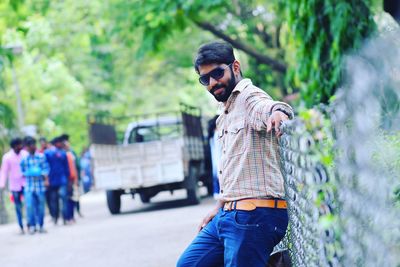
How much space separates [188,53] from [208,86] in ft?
83.1

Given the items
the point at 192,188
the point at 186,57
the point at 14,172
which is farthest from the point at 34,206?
the point at 186,57

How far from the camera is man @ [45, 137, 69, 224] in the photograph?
59.1 ft

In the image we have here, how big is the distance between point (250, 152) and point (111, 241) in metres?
9.62

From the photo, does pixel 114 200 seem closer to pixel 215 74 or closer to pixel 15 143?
pixel 15 143

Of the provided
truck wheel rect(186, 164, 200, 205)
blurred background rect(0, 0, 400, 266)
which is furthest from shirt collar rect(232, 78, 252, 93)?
truck wheel rect(186, 164, 200, 205)

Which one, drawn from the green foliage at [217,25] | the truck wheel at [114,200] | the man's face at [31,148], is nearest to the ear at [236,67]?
the green foliage at [217,25]

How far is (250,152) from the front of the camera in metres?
4.28

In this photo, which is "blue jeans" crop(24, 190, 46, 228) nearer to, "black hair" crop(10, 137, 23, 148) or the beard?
"black hair" crop(10, 137, 23, 148)

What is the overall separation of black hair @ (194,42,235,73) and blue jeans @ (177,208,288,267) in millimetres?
764

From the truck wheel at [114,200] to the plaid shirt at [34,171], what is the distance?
3.22 m

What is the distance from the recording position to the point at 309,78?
1211 centimetres

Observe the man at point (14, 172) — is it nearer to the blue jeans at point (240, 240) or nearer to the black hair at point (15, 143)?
the black hair at point (15, 143)

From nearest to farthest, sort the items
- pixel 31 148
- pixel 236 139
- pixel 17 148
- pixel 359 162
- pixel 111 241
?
1. pixel 359 162
2. pixel 236 139
3. pixel 111 241
4. pixel 31 148
5. pixel 17 148

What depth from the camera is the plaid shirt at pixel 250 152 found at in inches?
168
